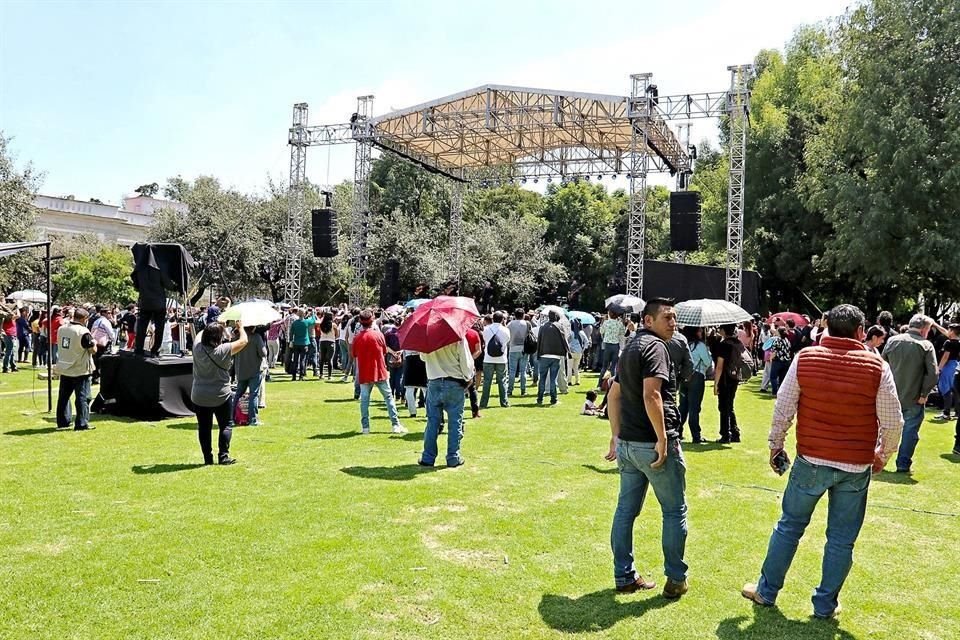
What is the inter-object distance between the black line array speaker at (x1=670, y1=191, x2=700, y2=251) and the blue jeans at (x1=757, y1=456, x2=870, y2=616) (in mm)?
18453

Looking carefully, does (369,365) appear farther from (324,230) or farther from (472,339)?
(324,230)

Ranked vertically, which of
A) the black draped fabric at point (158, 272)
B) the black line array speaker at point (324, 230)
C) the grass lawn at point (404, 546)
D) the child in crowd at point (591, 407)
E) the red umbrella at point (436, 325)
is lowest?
the grass lawn at point (404, 546)

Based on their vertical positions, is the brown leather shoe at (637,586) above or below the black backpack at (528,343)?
below

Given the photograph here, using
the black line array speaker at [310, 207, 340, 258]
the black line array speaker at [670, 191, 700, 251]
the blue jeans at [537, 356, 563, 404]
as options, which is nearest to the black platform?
the blue jeans at [537, 356, 563, 404]

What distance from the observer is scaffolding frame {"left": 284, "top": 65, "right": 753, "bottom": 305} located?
21.6m

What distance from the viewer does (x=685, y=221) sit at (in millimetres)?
21828

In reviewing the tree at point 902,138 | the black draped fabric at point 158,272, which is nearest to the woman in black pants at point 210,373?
the black draped fabric at point 158,272

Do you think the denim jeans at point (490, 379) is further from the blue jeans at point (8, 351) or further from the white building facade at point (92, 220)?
the white building facade at point (92, 220)

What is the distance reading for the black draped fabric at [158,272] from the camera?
10.7 metres

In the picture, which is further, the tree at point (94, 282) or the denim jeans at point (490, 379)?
the tree at point (94, 282)

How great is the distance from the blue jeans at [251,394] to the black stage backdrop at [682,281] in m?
12.3

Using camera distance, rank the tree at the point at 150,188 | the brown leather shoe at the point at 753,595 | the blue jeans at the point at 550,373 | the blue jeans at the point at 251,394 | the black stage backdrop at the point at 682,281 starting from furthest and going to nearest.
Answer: the tree at the point at 150,188, the black stage backdrop at the point at 682,281, the blue jeans at the point at 550,373, the blue jeans at the point at 251,394, the brown leather shoe at the point at 753,595

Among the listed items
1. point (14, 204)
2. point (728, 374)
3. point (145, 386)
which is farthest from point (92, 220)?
point (728, 374)

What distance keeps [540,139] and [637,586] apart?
938 inches
